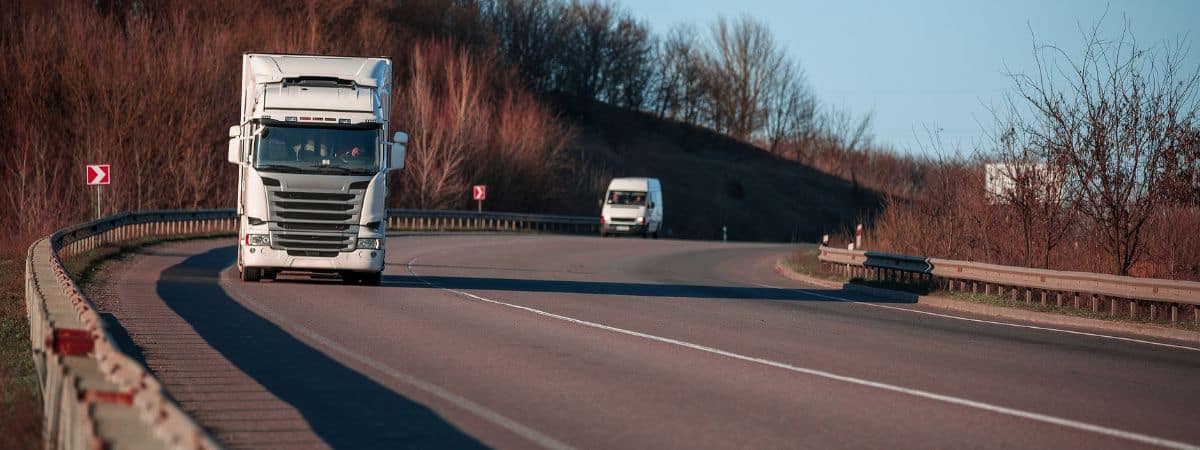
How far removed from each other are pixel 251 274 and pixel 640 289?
6.73 metres

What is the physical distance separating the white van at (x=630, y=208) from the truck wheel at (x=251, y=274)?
35.0m

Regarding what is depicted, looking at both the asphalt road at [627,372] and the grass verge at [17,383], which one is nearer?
the grass verge at [17,383]

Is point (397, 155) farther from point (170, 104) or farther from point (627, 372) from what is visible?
point (170, 104)

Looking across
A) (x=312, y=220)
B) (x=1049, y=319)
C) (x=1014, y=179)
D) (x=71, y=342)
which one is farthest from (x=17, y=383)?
(x=1014, y=179)

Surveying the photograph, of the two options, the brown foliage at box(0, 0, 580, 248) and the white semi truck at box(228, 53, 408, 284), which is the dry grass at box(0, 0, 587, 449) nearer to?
the brown foliage at box(0, 0, 580, 248)

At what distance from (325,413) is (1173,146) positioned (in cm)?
1604

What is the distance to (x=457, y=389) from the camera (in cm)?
1019

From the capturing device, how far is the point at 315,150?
66.1 ft

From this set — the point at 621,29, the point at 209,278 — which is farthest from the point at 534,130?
the point at 209,278

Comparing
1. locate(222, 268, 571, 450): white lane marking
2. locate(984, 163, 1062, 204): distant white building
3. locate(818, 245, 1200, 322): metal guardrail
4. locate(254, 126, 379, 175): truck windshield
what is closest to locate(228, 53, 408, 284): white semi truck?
locate(254, 126, 379, 175): truck windshield

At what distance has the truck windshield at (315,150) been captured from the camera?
20.0 metres

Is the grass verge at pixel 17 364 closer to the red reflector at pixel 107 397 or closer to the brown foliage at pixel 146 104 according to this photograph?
the red reflector at pixel 107 397

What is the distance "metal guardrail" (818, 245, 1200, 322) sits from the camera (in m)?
17.6

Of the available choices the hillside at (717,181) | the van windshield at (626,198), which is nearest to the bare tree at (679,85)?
the hillside at (717,181)
